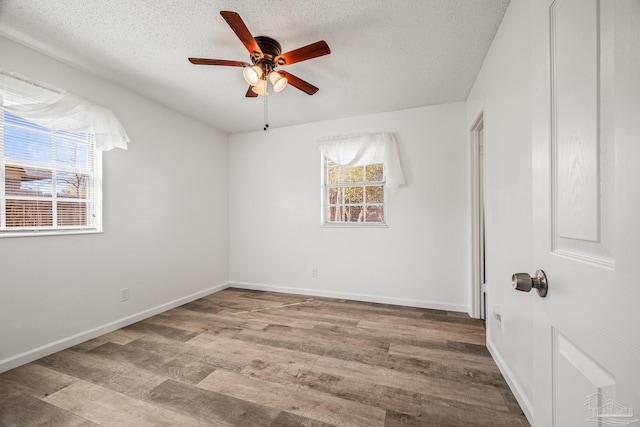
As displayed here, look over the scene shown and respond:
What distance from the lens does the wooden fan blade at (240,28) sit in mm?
1343

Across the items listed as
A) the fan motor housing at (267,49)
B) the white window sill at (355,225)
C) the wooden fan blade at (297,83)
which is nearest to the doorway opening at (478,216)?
the white window sill at (355,225)

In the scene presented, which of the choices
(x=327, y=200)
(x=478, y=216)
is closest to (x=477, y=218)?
(x=478, y=216)

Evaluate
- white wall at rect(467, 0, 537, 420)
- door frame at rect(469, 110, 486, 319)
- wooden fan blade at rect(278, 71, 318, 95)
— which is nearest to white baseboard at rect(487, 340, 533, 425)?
white wall at rect(467, 0, 537, 420)

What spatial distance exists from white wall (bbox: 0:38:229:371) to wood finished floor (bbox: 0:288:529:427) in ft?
0.80

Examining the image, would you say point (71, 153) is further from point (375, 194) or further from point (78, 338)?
point (375, 194)

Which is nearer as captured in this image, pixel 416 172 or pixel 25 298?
pixel 25 298

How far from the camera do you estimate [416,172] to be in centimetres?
304

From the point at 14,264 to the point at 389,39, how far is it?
10.8 feet

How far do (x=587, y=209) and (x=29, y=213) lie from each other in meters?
3.22

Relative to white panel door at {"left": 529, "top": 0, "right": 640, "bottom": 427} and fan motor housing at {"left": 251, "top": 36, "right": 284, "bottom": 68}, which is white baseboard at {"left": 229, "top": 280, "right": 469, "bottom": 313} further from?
fan motor housing at {"left": 251, "top": 36, "right": 284, "bottom": 68}

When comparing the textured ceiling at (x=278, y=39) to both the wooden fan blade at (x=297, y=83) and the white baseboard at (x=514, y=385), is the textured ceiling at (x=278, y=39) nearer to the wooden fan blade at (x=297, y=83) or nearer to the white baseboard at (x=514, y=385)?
the wooden fan blade at (x=297, y=83)

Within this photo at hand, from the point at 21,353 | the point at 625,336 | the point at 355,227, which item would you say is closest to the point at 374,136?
the point at 355,227

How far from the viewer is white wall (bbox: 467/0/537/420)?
4.44ft

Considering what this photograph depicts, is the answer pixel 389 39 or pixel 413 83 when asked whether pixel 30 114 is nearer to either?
pixel 389 39
